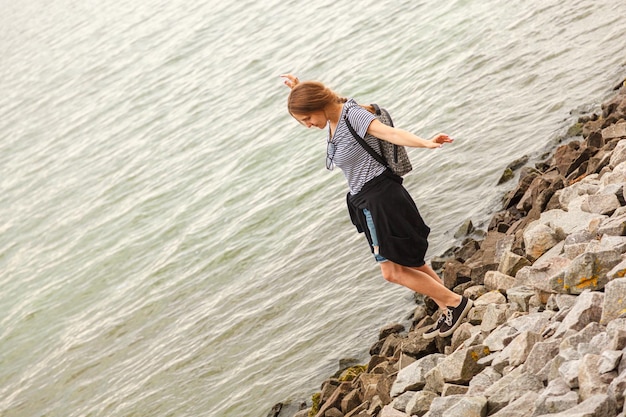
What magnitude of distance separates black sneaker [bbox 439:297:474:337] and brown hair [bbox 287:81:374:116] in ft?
6.72

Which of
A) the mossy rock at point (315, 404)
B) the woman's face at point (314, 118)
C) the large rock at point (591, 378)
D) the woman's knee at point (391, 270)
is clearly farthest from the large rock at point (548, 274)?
the mossy rock at point (315, 404)

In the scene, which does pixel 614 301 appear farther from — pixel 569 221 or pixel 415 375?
pixel 569 221

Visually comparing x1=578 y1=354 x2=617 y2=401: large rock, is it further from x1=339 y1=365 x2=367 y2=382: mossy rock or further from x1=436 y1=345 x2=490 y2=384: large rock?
x1=339 y1=365 x2=367 y2=382: mossy rock

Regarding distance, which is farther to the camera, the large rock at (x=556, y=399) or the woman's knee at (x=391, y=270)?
the woman's knee at (x=391, y=270)

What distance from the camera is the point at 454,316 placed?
708 centimetres

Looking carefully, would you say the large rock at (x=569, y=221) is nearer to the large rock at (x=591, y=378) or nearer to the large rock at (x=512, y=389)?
the large rock at (x=512, y=389)

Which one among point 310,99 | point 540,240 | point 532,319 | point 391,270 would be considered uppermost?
point 310,99

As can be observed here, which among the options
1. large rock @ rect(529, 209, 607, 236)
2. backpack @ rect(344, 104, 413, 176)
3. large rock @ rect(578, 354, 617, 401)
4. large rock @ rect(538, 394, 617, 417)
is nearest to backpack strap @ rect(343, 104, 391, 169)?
backpack @ rect(344, 104, 413, 176)

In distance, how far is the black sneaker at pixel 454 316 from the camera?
7039 millimetres

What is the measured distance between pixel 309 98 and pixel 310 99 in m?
0.01

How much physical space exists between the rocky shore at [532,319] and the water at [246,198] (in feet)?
2.66

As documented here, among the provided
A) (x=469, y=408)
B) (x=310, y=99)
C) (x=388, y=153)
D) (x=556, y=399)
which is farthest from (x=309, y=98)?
(x=556, y=399)

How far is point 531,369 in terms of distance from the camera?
542 cm

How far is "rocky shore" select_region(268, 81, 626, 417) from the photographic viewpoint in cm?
492
